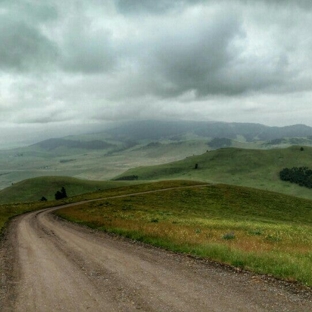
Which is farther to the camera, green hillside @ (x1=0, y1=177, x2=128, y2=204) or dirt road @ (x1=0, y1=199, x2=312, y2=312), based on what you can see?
green hillside @ (x1=0, y1=177, x2=128, y2=204)

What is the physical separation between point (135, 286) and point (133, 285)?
0.55 ft

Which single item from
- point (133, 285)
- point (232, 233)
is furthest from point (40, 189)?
point (133, 285)

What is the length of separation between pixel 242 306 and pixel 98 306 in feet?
17.1

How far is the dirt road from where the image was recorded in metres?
10.1

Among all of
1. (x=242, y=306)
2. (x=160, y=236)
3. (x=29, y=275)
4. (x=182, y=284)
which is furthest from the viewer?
(x=160, y=236)

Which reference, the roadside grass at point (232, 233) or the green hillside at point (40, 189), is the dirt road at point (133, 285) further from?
the green hillside at point (40, 189)

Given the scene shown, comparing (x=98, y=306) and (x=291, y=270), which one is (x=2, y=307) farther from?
(x=291, y=270)

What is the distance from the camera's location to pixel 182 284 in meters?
12.1

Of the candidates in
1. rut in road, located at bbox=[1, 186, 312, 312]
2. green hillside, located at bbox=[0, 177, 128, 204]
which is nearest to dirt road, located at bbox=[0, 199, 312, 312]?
rut in road, located at bbox=[1, 186, 312, 312]

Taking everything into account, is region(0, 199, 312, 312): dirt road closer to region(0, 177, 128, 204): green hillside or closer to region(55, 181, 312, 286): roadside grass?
region(55, 181, 312, 286): roadside grass

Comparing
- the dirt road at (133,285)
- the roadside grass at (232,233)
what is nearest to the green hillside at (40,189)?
the roadside grass at (232,233)

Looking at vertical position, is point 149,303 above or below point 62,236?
above

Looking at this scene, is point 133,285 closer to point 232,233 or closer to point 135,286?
point 135,286

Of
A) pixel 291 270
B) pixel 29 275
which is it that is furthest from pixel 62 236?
pixel 291 270
